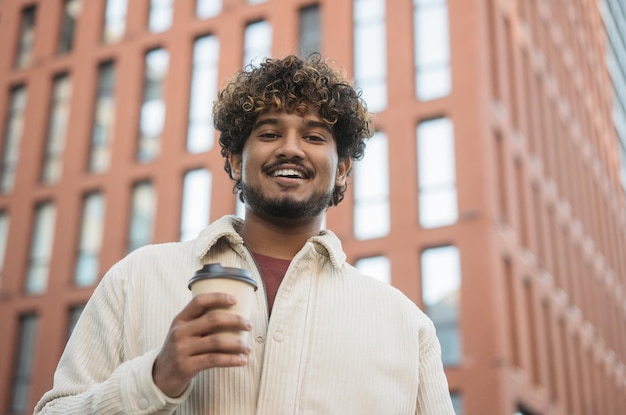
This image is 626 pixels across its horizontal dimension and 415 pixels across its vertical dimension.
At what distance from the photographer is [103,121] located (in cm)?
2734

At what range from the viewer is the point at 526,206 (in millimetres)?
24000

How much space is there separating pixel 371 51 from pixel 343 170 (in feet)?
69.4

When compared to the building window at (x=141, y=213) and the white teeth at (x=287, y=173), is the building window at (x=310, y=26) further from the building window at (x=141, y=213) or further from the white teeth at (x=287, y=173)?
the white teeth at (x=287, y=173)

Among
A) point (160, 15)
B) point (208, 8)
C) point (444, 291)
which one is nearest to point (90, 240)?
point (160, 15)

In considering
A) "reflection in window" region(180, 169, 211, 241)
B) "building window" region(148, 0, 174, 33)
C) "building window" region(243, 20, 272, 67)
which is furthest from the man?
"building window" region(148, 0, 174, 33)

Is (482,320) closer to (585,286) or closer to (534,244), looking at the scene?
(534,244)

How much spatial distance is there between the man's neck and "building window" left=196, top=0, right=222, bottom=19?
80.5ft

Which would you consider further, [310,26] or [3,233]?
[3,233]

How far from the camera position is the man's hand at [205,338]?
74.7 inches

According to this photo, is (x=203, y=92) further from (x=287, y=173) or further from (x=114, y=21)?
(x=287, y=173)

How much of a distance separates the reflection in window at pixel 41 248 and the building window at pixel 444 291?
37.7 ft

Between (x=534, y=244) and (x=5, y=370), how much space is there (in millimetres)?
15126

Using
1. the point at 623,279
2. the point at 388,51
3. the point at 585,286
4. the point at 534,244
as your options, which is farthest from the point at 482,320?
the point at 623,279

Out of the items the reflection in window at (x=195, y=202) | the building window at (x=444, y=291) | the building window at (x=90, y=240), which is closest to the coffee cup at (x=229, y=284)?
the building window at (x=444, y=291)
